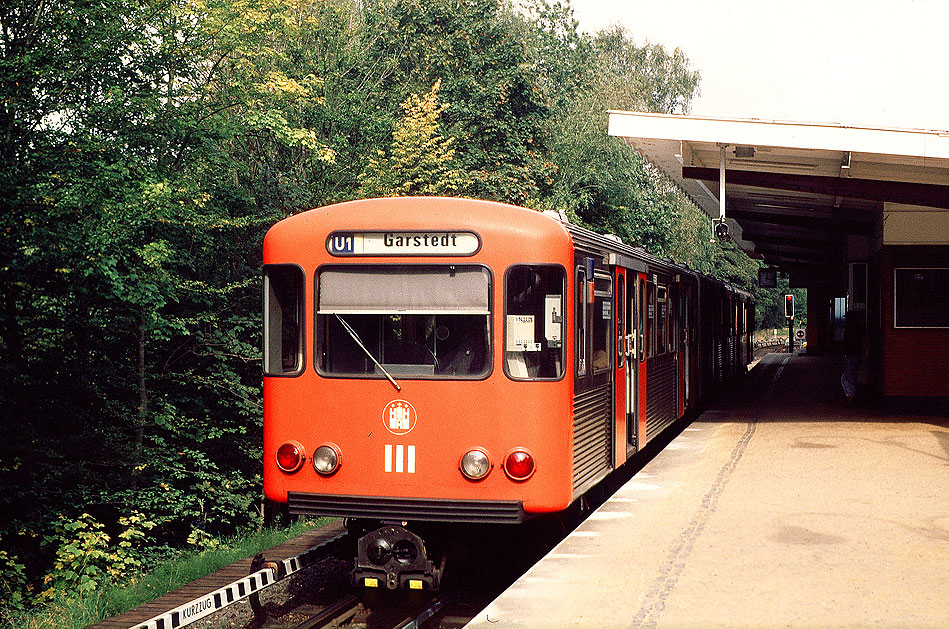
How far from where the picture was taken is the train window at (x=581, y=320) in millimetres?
7988

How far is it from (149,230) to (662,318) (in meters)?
8.62

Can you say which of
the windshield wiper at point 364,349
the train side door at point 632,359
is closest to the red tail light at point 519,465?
the windshield wiper at point 364,349

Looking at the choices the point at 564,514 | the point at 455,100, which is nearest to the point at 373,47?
the point at 455,100

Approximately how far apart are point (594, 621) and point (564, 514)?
3.88 m

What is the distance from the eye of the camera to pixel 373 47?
28.1m

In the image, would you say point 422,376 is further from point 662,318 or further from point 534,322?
point 662,318

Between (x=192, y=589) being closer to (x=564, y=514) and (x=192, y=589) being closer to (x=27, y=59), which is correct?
(x=564, y=514)

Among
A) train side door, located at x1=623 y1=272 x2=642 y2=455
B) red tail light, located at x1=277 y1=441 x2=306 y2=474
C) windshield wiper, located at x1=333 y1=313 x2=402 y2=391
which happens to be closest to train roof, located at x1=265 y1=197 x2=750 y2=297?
windshield wiper, located at x1=333 y1=313 x2=402 y2=391

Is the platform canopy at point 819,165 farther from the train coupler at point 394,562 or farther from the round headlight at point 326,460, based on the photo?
the train coupler at point 394,562

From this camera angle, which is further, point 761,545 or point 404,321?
point 761,545

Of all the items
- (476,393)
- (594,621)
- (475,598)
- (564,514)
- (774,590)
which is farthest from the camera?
(564,514)

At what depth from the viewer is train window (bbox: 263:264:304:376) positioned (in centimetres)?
765

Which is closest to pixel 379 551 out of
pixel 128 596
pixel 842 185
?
pixel 128 596

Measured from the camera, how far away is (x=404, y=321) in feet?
24.3
